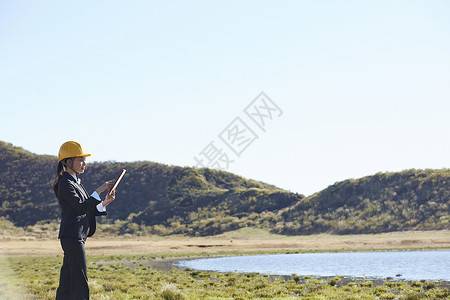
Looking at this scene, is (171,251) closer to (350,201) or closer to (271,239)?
(271,239)

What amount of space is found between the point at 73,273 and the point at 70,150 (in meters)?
1.65

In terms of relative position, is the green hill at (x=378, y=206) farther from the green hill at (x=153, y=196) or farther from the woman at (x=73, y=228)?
the woman at (x=73, y=228)

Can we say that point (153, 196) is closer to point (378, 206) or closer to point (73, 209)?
point (378, 206)

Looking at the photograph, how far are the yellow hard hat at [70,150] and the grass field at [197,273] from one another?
6855 millimetres

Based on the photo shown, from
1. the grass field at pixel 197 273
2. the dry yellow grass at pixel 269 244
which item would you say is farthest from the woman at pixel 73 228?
the dry yellow grass at pixel 269 244

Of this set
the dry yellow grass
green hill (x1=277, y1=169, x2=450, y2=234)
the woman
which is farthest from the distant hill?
the woman

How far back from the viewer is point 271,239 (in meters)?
60.5

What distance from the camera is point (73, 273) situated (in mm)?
5977

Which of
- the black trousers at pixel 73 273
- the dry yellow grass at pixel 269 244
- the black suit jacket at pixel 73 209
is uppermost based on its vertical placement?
the black suit jacket at pixel 73 209

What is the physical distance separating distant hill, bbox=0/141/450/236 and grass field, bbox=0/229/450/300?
468 centimetres

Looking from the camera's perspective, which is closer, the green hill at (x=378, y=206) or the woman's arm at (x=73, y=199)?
the woman's arm at (x=73, y=199)

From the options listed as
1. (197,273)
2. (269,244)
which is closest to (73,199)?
(197,273)

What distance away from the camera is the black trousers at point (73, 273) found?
234 inches

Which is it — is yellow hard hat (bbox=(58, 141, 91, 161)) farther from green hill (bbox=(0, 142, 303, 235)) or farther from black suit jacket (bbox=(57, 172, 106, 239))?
green hill (bbox=(0, 142, 303, 235))
